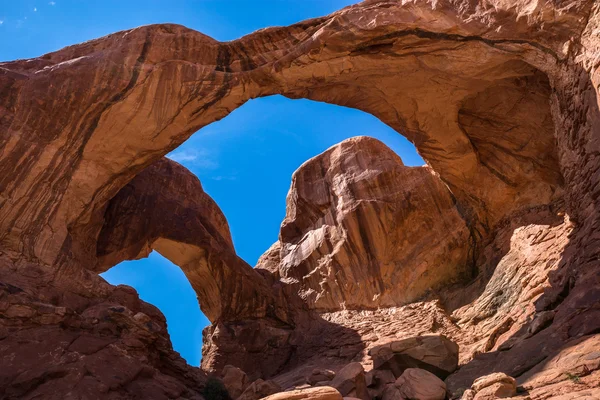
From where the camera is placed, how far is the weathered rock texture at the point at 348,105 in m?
12.5

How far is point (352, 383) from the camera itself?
463 inches

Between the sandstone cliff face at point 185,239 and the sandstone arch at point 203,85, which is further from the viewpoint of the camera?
the sandstone cliff face at point 185,239

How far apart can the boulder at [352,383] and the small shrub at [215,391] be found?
4.06m

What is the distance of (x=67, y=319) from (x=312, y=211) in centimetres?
1576

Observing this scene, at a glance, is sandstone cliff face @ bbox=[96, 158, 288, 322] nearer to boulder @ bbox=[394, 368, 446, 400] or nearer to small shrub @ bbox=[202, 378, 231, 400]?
small shrub @ bbox=[202, 378, 231, 400]

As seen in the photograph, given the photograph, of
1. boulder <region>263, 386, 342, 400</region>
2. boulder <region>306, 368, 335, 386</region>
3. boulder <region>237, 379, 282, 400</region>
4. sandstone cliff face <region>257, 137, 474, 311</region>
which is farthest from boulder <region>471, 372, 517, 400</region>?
sandstone cliff face <region>257, 137, 474, 311</region>

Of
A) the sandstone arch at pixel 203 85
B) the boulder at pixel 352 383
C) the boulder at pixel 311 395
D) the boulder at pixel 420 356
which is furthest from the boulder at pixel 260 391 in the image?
the sandstone arch at pixel 203 85

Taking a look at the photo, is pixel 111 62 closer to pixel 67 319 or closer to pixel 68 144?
pixel 68 144

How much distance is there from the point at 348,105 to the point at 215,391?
11.3m

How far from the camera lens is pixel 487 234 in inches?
840

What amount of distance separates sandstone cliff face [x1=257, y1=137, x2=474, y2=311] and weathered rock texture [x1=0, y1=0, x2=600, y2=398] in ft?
2.59

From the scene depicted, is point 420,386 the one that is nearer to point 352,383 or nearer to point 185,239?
point 352,383

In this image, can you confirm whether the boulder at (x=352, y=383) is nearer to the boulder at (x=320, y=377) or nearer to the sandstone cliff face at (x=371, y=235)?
the boulder at (x=320, y=377)

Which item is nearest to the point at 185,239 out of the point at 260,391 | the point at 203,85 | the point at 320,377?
the point at 203,85
